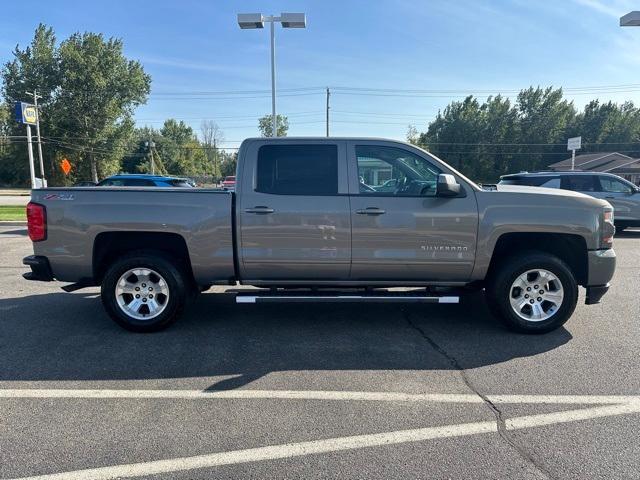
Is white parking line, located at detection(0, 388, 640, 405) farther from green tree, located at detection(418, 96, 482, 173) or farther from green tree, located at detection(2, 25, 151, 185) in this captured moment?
green tree, located at detection(418, 96, 482, 173)

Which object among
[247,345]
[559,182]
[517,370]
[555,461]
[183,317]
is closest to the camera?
[555,461]

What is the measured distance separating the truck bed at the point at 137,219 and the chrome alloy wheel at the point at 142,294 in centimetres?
43

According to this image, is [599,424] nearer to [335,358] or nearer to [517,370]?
[517,370]

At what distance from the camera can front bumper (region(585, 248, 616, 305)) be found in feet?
15.4

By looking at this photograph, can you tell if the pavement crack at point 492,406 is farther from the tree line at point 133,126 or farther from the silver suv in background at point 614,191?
the tree line at point 133,126

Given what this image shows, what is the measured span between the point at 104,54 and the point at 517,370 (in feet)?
212

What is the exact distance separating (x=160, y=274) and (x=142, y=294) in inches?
13.6

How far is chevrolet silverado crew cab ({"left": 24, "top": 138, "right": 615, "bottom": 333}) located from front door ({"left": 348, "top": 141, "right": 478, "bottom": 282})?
0.01 metres

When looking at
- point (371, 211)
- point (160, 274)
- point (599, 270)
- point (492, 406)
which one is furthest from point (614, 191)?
point (160, 274)

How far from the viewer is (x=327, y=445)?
9.31 feet

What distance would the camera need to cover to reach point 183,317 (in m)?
5.42

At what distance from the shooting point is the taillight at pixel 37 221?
471 cm

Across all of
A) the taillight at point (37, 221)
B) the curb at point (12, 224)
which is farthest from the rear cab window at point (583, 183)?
the curb at point (12, 224)

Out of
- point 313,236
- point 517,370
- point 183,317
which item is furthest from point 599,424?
point 183,317
